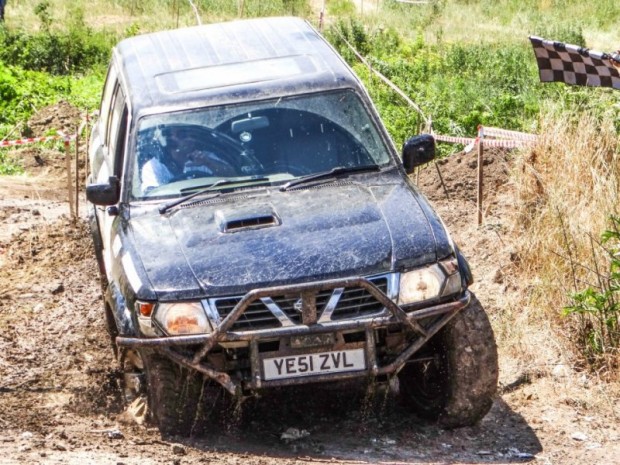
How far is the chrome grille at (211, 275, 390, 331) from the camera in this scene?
575 cm

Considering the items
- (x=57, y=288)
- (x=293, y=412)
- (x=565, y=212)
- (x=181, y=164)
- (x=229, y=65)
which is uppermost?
(x=229, y=65)

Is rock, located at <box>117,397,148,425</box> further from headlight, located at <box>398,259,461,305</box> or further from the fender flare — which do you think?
headlight, located at <box>398,259,461,305</box>

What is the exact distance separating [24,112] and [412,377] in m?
12.8

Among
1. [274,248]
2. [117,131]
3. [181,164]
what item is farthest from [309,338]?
[117,131]

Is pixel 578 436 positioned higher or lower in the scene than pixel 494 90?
lower

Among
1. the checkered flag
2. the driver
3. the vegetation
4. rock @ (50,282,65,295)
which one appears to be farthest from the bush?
rock @ (50,282,65,295)

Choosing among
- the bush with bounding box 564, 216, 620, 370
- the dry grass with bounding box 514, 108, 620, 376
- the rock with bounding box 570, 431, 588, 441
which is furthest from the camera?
the dry grass with bounding box 514, 108, 620, 376

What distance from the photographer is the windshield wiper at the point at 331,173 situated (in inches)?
265

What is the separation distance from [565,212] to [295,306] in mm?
3212

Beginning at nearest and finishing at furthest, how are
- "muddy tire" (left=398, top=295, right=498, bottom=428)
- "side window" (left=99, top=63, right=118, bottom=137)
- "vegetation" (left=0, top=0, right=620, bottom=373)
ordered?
"muddy tire" (left=398, top=295, right=498, bottom=428)
"vegetation" (left=0, top=0, right=620, bottom=373)
"side window" (left=99, top=63, right=118, bottom=137)

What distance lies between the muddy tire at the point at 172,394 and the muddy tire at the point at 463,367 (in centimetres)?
115

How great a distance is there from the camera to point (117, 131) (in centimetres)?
759

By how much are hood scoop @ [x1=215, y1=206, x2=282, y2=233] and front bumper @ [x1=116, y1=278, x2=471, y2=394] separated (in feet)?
2.03

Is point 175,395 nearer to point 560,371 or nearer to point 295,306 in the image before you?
point 295,306
